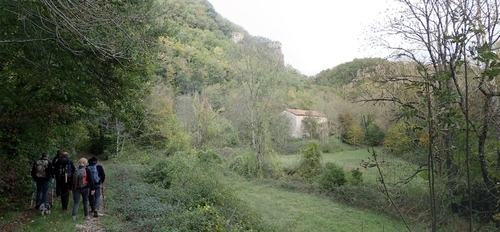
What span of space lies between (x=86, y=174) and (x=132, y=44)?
152 inches

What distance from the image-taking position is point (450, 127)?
194 cm

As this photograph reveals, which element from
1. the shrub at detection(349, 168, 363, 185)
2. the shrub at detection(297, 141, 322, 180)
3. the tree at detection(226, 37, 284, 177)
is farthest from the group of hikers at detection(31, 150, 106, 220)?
the shrub at detection(297, 141, 322, 180)

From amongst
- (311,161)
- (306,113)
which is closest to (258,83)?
(311,161)

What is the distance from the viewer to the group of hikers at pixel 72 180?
717 cm

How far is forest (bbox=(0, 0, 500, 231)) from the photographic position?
2238 mm

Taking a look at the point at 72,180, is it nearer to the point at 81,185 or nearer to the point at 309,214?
the point at 81,185

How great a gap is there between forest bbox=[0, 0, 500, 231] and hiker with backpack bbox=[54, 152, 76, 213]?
2.95ft

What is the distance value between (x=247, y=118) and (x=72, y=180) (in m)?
16.0

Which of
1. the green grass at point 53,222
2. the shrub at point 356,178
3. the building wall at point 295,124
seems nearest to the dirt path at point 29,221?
the green grass at point 53,222

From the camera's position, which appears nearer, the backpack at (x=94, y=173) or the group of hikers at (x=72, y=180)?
the group of hikers at (x=72, y=180)

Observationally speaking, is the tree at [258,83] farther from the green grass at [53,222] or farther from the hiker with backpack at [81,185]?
the green grass at [53,222]

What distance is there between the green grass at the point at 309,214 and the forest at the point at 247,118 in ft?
2.51

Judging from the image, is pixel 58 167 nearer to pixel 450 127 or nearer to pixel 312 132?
pixel 450 127

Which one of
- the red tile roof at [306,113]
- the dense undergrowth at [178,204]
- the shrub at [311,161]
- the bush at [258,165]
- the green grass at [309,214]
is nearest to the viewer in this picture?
the dense undergrowth at [178,204]
